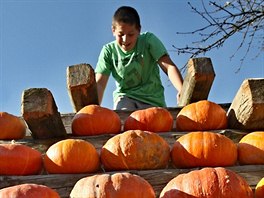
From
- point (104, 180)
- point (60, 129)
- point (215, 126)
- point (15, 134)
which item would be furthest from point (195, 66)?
point (104, 180)

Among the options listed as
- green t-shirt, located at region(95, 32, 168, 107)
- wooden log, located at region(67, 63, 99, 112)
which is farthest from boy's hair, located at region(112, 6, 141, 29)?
wooden log, located at region(67, 63, 99, 112)

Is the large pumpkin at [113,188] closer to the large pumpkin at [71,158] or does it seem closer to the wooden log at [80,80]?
the large pumpkin at [71,158]

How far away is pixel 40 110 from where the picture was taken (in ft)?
8.38

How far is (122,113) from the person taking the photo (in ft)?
10.5

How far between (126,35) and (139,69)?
30cm

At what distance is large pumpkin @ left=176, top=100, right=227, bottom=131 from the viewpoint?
2779 millimetres

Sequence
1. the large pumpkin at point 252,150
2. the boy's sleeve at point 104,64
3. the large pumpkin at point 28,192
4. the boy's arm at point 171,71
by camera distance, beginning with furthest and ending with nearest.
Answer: the boy's sleeve at point 104,64
the boy's arm at point 171,71
the large pumpkin at point 252,150
the large pumpkin at point 28,192

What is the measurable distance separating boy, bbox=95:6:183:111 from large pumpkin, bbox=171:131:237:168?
1589 millimetres

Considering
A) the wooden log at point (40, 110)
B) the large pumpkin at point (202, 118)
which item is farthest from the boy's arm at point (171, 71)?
the wooden log at point (40, 110)

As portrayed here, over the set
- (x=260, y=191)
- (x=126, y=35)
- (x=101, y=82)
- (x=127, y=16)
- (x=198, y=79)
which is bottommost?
(x=260, y=191)

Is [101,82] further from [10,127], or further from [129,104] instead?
[10,127]

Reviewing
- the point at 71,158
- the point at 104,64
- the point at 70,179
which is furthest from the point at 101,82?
the point at 70,179

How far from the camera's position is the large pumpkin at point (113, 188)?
5.87ft

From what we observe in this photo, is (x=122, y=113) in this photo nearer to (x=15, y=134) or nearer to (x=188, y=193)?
(x=15, y=134)
